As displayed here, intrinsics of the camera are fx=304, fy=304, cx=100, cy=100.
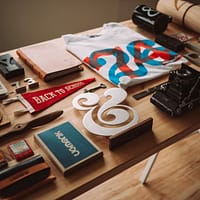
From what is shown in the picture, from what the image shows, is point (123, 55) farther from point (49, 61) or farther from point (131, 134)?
point (131, 134)

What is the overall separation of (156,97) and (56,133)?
29cm

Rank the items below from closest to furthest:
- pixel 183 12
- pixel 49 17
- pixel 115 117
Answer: pixel 115 117, pixel 183 12, pixel 49 17

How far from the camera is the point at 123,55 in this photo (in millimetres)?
1034

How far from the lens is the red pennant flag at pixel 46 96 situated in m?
0.81

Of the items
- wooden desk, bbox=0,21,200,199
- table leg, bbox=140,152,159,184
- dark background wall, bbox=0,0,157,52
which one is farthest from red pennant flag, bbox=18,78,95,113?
dark background wall, bbox=0,0,157,52

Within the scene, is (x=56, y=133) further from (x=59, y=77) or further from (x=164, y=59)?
(x=164, y=59)

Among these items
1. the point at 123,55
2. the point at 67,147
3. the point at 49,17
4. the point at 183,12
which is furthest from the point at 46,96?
the point at 49,17

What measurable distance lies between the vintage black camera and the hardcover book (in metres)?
0.28

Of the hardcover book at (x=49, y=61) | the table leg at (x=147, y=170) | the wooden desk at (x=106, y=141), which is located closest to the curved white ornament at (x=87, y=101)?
the wooden desk at (x=106, y=141)

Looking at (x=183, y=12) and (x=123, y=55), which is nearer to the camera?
(x=123, y=55)

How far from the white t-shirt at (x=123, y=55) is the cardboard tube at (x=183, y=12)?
0.21 meters

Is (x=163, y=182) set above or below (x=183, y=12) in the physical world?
below

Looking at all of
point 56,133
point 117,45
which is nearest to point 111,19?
point 117,45

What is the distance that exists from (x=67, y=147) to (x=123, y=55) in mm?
467
